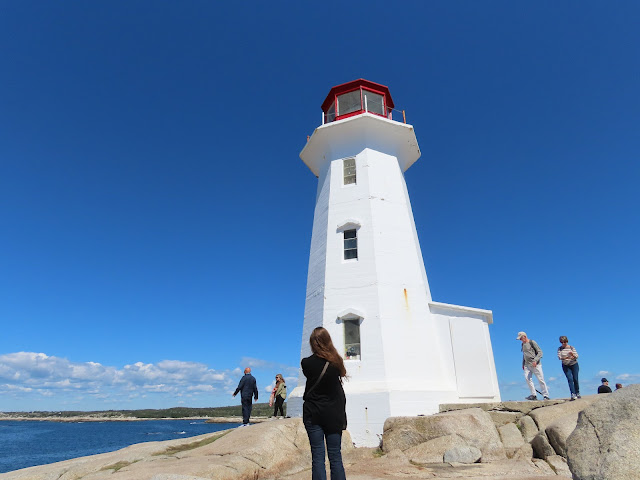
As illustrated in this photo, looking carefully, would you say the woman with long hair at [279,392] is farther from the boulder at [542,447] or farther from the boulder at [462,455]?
the boulder at [542,447]

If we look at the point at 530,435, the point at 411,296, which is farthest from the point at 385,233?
the point at 530,435

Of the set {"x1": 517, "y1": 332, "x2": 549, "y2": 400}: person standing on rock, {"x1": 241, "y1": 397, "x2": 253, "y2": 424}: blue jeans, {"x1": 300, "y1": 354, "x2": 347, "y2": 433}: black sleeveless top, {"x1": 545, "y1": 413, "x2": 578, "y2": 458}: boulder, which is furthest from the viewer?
{"x1": 241, "y1": 397, "x2": 253, "y2": 424}: blue jeans

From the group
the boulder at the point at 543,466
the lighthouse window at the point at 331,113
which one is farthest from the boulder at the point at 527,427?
the lighthouse window at the point at 331,113

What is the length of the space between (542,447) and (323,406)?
287 inches

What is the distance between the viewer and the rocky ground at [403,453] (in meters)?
8.24

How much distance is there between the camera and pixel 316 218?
16.5 m

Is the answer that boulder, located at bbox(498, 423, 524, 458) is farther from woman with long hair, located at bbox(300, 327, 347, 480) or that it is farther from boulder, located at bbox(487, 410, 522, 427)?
woman with long hair, located at bbox(300, 327, 347, 480)

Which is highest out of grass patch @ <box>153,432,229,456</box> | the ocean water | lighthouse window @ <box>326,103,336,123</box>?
lighthouse window @ <box>326,103,336,123</box>

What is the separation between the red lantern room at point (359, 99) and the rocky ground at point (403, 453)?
11.7 meters

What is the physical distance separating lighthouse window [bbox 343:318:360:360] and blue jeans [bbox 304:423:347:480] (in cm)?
875

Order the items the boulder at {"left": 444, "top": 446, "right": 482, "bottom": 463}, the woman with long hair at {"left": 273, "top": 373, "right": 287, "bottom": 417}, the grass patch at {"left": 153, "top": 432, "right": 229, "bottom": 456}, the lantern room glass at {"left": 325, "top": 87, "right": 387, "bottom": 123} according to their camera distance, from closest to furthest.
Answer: the boulder at {"left": 444, "top": 446, "right": 482, "bottom": 463} → the grass patch at {"left": 153, "top": 432, "right": 229, "bottom": 456} → the woman with long hair at {"left": 273, "top": 373, "right": 287, "bottom": 417} → the lantern room glass at {"left": 325, "top": 87, "right": 387, "bottom": 123}

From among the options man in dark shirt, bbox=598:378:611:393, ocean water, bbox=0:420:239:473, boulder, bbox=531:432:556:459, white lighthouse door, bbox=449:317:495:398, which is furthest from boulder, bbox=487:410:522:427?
ocean water, bbox=0:420:239:473

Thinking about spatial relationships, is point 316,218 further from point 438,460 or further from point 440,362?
point 438,460

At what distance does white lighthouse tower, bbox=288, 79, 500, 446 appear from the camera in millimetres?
12422
